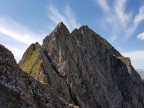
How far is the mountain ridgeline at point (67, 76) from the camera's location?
49.2 metres

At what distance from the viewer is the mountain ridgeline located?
4925cm

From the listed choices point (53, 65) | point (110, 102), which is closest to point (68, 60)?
point (53, 65)

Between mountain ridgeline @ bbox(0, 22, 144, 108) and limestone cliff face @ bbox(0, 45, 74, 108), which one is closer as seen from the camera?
limestone cliff face @ bbox(0, 45, 74, 108)

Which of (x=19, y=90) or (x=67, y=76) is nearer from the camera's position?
(x=19, y=90)

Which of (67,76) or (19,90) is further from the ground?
(67,76)

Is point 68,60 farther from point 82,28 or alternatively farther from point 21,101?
point 21,101

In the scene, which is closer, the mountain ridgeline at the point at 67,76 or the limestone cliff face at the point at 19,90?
Result: the limestone cliff face at the point at 19,90

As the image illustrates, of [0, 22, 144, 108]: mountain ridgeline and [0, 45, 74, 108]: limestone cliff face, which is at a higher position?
[0, 22, 144, 108]: mountain ridgeline

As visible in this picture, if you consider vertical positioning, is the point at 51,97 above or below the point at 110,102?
below

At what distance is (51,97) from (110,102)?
94.1 metres

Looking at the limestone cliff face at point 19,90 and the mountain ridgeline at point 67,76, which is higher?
the mountain ridgeline at point 67,76

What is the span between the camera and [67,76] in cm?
10938

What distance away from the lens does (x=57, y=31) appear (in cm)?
12775

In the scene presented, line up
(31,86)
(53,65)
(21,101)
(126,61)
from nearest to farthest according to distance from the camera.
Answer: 1. (21,101)
2. (31,86)
3. (53,65)
4. (126,61)
